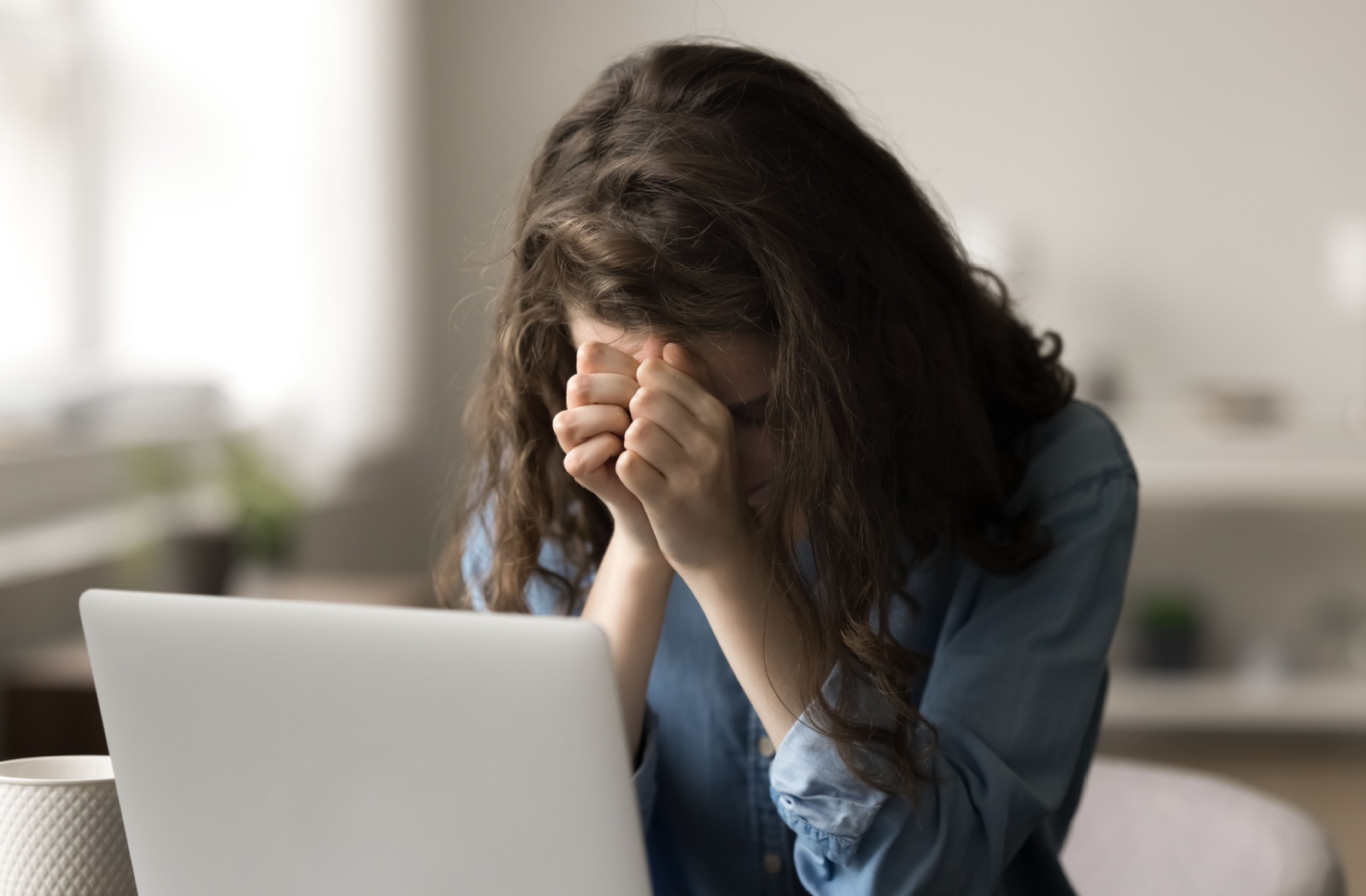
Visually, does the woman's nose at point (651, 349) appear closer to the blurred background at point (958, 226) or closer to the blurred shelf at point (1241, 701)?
the blurred background at point (958, 226)

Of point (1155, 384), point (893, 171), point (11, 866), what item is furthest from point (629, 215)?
point (1155, 384)

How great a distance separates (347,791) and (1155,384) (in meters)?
3.42

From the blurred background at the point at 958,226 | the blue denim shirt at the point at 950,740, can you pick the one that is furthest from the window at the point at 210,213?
the blue denim shirt at the point at 950,740

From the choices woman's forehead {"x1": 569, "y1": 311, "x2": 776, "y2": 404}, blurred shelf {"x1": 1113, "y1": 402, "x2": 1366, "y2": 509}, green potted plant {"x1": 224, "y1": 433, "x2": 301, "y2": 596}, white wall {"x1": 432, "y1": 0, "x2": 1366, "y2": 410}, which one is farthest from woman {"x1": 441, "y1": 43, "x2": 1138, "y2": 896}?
white wall {"x1": 432, "y1": 0, "x2": 1366, "y2": 410}

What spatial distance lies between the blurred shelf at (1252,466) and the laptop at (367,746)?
9.38 ft

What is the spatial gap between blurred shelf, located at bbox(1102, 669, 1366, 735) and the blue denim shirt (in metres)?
2.45

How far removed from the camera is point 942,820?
76 cm

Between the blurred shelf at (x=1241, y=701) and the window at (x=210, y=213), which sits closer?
the window at (x=210, y=213)

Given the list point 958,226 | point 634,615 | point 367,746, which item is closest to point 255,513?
point 958,226

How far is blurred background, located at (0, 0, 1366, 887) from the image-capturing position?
110 inches

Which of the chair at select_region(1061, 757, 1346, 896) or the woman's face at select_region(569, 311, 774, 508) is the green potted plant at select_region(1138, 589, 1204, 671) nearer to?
the chair at select_region(1061, 757, 1346, 896)

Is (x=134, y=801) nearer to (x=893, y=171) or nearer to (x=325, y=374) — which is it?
(x=893, y=171)

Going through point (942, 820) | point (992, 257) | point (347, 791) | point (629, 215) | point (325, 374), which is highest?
point (629, 215)

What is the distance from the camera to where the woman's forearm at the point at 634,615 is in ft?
3.01
